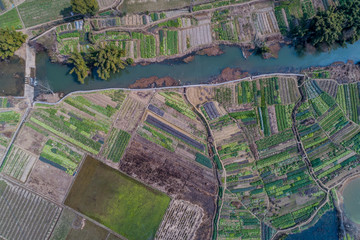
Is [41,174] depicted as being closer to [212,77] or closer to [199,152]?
[199,152]

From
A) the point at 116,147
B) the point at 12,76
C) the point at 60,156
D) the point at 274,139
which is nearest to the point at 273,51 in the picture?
the point at 274,139

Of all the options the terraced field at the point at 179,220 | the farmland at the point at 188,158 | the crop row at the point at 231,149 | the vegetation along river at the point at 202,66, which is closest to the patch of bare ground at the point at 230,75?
the vegetation along river at the point at 202,66

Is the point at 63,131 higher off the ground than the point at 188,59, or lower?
lower

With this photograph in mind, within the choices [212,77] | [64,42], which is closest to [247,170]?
[212,77]

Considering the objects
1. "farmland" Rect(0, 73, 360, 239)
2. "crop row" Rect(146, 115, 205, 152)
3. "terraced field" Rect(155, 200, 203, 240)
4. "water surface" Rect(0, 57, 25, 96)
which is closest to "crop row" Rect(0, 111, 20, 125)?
"farmland" Rect(0, 73, 360, 239)

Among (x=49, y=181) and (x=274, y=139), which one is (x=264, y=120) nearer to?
(x=274, y=139)

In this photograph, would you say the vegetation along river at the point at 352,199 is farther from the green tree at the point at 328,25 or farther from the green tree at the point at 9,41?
the green tree at the point at 9,41
